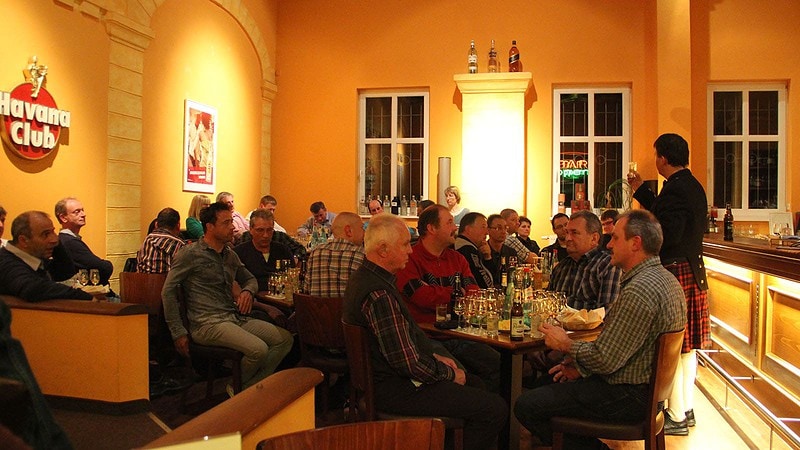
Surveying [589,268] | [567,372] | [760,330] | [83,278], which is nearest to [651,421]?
[567,372]

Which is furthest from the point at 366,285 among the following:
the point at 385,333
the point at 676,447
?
the point at 676,447

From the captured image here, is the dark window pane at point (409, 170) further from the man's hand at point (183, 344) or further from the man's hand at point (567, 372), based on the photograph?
the man's hand at point (567, 372)

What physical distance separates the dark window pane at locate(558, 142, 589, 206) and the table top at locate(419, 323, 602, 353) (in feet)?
23.8

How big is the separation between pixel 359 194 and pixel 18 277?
24.2 ft

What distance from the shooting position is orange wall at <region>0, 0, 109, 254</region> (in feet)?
18.6

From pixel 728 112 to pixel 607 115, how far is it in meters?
Answer: 1.78

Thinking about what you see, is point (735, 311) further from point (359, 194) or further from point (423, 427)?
point (359, 194)

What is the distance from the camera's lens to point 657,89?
31.8 feet

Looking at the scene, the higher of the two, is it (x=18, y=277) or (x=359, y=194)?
(x=359, y=194)

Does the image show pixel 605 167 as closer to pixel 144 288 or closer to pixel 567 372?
A: pixel 144 288

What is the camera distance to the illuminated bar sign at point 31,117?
5.55 m

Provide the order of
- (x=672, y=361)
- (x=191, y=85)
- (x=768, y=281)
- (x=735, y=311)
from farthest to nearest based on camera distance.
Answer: (x=191, y=85) → (x=735, y=311) → (x=768, y=281) → (x=672, y=361)

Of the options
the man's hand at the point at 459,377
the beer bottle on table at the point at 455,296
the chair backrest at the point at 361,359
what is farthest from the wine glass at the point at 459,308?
the chair backrest at the point at 361,359

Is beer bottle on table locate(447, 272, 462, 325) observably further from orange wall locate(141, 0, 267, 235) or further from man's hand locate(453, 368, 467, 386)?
orange wall locate(141, 0, 267, 235)
